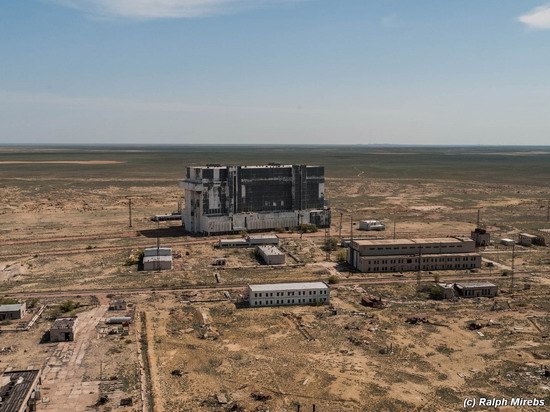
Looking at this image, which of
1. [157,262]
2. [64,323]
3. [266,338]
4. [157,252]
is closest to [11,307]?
[64,323]

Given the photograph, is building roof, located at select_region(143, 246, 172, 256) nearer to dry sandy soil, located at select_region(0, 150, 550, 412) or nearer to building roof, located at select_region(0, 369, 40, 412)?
dry sandy soil, located at select_region(0, 150, 550, 412)

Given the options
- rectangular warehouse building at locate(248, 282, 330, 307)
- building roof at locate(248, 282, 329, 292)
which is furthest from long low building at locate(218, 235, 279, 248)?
rectangular warehouse building at locate(248, 282, 330, 307)

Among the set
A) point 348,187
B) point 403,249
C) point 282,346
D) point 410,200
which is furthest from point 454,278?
point 348,187

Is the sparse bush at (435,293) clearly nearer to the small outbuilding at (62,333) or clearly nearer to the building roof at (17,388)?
the small outbuilding at (62,333)

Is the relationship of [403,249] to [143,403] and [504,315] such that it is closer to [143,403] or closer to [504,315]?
[504,315]

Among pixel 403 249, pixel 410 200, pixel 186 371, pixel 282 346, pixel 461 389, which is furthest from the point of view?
pixel 410 200

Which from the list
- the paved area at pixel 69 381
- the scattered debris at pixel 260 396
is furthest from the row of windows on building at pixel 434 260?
the paved area at pixel 69 381
